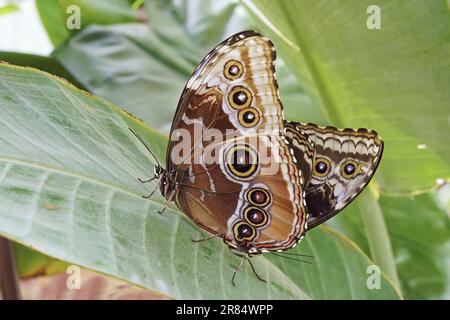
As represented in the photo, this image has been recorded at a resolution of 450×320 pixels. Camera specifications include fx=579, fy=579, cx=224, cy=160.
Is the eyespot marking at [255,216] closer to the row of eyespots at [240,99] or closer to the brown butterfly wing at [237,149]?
the brown butterfly wing at [237,149]

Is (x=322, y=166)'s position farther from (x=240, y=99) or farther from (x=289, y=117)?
(x=289, y=117)

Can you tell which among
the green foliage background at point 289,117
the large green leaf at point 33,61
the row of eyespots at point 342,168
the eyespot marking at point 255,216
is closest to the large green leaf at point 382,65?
the green foliage background at point 289,117

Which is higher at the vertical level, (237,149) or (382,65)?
(382,65)

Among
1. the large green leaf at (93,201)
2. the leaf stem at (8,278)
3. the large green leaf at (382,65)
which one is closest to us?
the large green leaf at (93,201)

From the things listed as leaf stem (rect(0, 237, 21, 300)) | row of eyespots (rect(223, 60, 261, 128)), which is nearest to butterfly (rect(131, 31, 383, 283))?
row of eyespots (rect(223, 60, 261, 128))

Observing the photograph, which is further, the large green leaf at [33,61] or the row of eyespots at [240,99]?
the large green leaf at [33,61]

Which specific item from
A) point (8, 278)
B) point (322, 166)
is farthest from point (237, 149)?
point (8, 278)

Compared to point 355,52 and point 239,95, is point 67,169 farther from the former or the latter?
point 355,52

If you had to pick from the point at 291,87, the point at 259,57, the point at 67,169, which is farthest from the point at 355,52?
the point at 291,87
